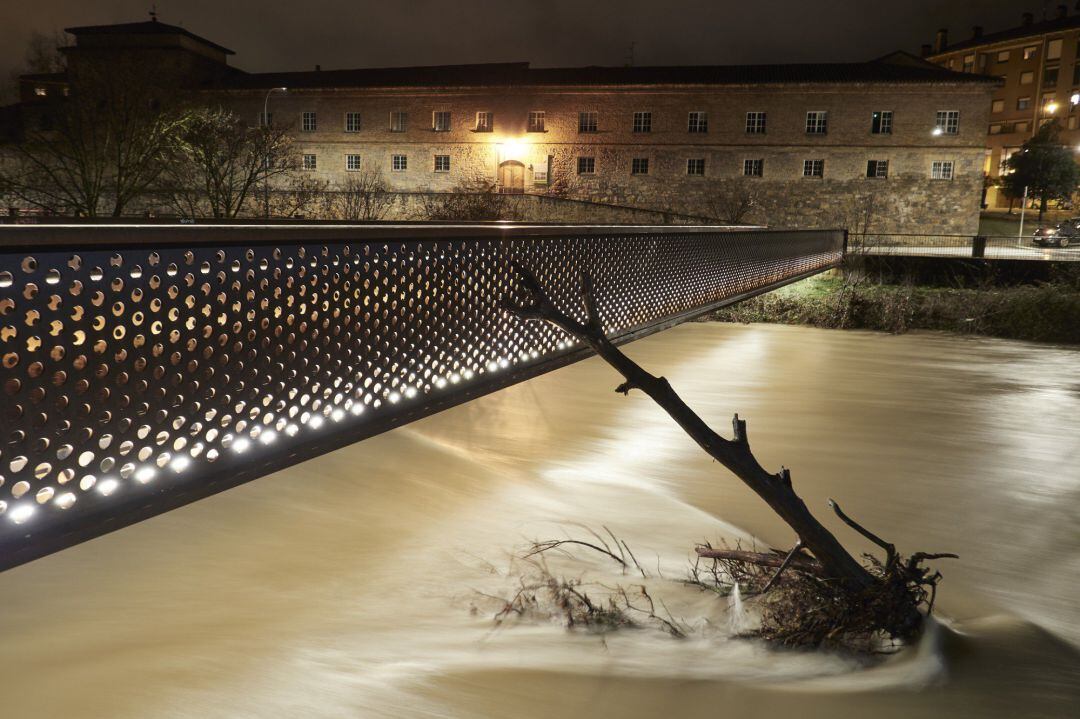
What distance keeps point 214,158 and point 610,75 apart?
74.5 feet

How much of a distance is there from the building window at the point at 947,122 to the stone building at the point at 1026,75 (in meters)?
30.7

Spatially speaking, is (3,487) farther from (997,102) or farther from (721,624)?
(997,102)

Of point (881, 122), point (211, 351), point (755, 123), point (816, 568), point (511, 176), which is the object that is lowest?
point (816, 568)

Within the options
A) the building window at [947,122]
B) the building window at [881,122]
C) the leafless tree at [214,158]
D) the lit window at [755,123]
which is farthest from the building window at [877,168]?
the leafless tree at [214,158]

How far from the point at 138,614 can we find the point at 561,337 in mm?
3374

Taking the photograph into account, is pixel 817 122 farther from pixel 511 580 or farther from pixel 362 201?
pixel 511 580

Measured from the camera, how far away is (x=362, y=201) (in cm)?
4209

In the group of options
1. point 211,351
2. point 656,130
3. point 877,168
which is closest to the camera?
point 211,351

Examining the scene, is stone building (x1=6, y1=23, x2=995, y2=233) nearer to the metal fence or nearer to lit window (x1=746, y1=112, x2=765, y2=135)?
lit window (x1=746, y1=112, x2=765, y2=135)

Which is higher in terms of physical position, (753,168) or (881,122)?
(881,122)

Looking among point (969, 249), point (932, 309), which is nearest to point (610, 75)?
point (969, 249)

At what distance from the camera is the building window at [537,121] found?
46.5 meters

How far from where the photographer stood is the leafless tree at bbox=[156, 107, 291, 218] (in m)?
33.5

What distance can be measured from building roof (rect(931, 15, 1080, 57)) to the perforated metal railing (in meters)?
81.7
